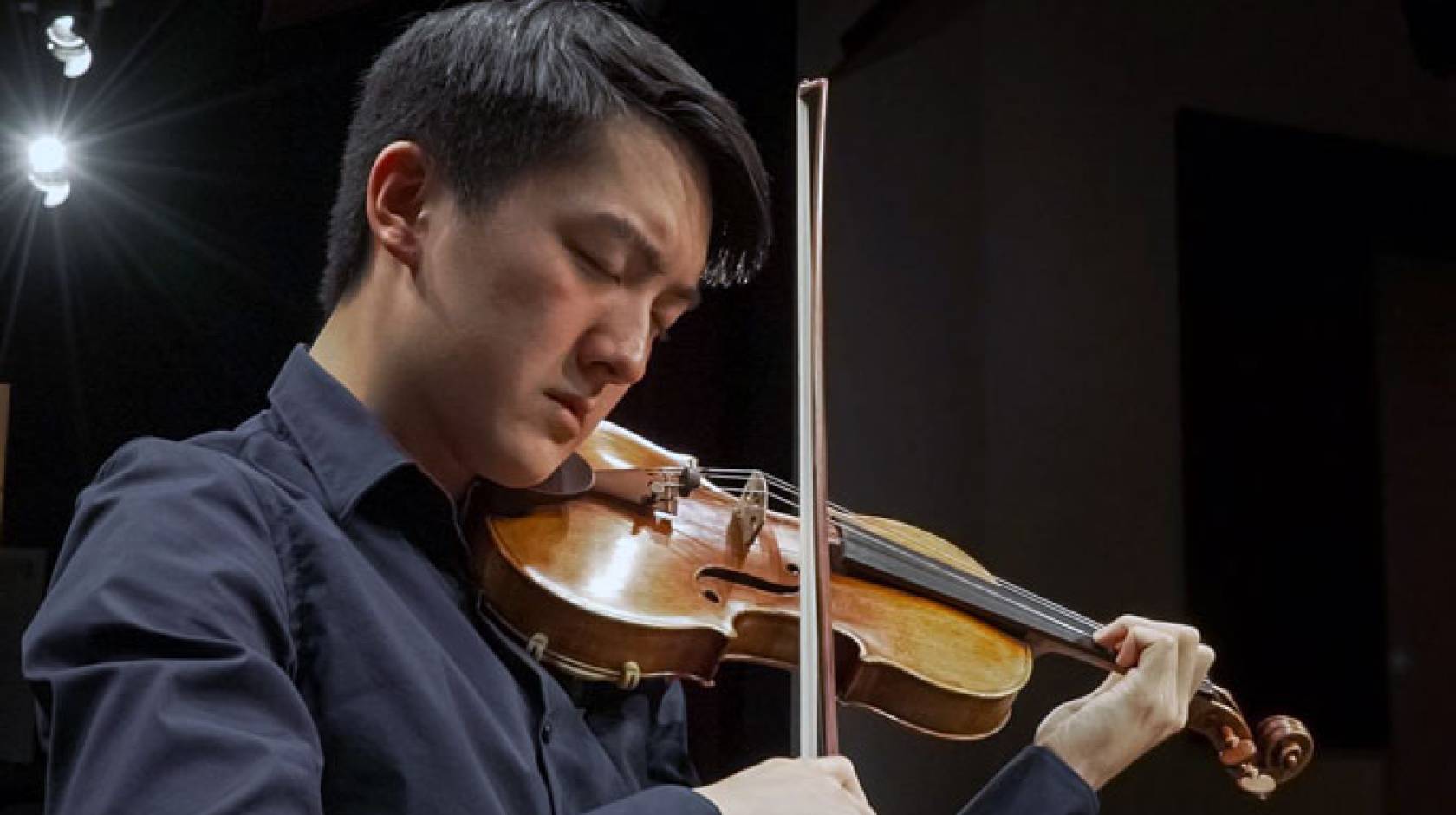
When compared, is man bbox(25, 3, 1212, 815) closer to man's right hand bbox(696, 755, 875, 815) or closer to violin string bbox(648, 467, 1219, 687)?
man's right hand bbox(696, 755, 875, 815)

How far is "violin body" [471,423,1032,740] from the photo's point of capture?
91 centimetres

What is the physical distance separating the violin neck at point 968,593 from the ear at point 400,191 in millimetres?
468

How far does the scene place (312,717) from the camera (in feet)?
2.25

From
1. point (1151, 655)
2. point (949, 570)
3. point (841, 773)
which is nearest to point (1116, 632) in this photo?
point (1151, 655)

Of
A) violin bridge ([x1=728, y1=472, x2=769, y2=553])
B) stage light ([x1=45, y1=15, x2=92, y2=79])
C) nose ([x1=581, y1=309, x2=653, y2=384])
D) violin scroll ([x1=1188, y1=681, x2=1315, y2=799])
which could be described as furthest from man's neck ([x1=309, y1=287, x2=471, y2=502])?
stage light ([x1=45, y1=15, x2=92, y2=79])

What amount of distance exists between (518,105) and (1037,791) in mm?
614

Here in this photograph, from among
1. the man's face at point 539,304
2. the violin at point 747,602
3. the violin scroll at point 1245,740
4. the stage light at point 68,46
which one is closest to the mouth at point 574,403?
the man's face at point 539,304

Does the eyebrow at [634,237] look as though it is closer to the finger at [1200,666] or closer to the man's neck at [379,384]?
the man's neck at [379,384]

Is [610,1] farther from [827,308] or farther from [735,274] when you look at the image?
[735,274]

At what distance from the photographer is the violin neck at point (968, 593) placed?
1.17m

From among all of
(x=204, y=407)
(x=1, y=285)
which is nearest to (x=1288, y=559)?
(x=204, y=407)

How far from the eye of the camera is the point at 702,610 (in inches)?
39.2

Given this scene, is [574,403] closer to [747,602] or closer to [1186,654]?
[747,602]

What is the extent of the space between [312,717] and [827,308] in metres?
1.52
